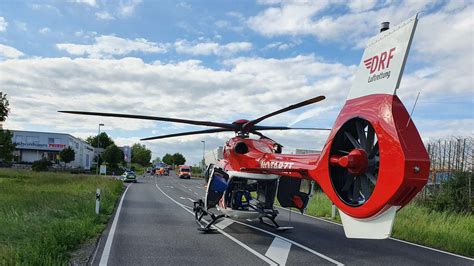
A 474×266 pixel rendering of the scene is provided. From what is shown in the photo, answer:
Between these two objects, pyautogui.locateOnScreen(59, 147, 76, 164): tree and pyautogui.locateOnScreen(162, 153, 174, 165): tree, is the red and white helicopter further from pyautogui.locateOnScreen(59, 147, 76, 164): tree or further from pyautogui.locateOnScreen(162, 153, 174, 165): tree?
pyautogui.locateOnScreen(162, 153, 174, 165): tree

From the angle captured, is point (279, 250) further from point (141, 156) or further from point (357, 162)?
point (141, 156)

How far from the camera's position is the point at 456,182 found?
1655 cm

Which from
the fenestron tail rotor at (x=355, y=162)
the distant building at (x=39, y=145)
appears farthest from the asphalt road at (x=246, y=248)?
the distant building at (x=39, y=145)

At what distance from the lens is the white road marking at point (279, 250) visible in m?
8.83

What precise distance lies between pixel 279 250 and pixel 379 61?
5.34 meters

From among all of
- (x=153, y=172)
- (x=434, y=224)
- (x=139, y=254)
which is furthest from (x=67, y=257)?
(x=153, y=172)

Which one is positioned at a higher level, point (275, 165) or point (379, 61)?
point (379, 61)

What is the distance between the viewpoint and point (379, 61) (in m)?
6.44

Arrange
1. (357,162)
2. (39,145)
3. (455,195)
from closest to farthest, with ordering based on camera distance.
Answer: (357,162) → (455,195) → (39,145)

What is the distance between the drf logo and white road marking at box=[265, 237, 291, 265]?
4.37m

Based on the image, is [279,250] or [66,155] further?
[66,155]

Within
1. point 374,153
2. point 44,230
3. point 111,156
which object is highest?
point 111,156

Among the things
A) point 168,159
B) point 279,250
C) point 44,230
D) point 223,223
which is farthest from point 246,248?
point 168,159

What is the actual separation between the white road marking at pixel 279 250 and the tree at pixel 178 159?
148585 millimetres
